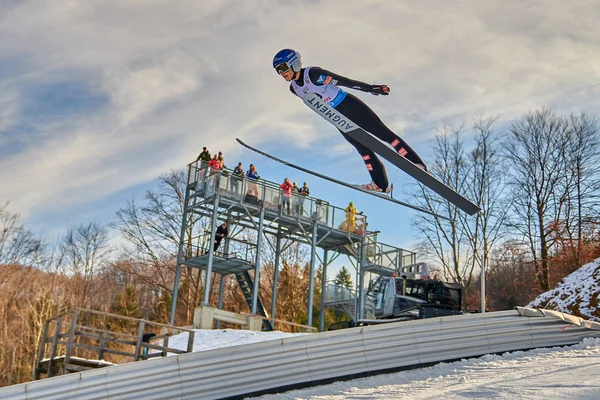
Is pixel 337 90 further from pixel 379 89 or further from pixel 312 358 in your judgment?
pixel 312 358

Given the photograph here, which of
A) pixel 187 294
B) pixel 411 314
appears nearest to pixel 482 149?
pixel 411 314

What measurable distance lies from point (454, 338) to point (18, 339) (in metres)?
28.5

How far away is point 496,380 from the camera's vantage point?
373 inches

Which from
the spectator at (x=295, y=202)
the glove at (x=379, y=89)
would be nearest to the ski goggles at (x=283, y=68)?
the glove at (x=379, y=89)

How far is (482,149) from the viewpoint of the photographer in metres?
30.1

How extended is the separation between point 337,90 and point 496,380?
5.88 m

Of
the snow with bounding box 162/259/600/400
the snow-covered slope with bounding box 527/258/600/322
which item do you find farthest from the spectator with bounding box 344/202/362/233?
the snow with bounding box 162/259/600/400

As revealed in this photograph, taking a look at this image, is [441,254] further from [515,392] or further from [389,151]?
[515,392]

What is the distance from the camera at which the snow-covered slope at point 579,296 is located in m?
16.7

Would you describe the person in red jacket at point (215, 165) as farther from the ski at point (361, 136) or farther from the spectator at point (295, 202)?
the ski at point (361, 136)

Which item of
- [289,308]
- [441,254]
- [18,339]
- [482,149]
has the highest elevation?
[482,149]

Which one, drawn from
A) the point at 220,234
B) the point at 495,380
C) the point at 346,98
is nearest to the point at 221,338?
the point at 220,234

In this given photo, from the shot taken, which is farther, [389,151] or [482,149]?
[482,149]

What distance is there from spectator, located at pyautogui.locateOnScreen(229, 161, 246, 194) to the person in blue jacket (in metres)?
12.6
